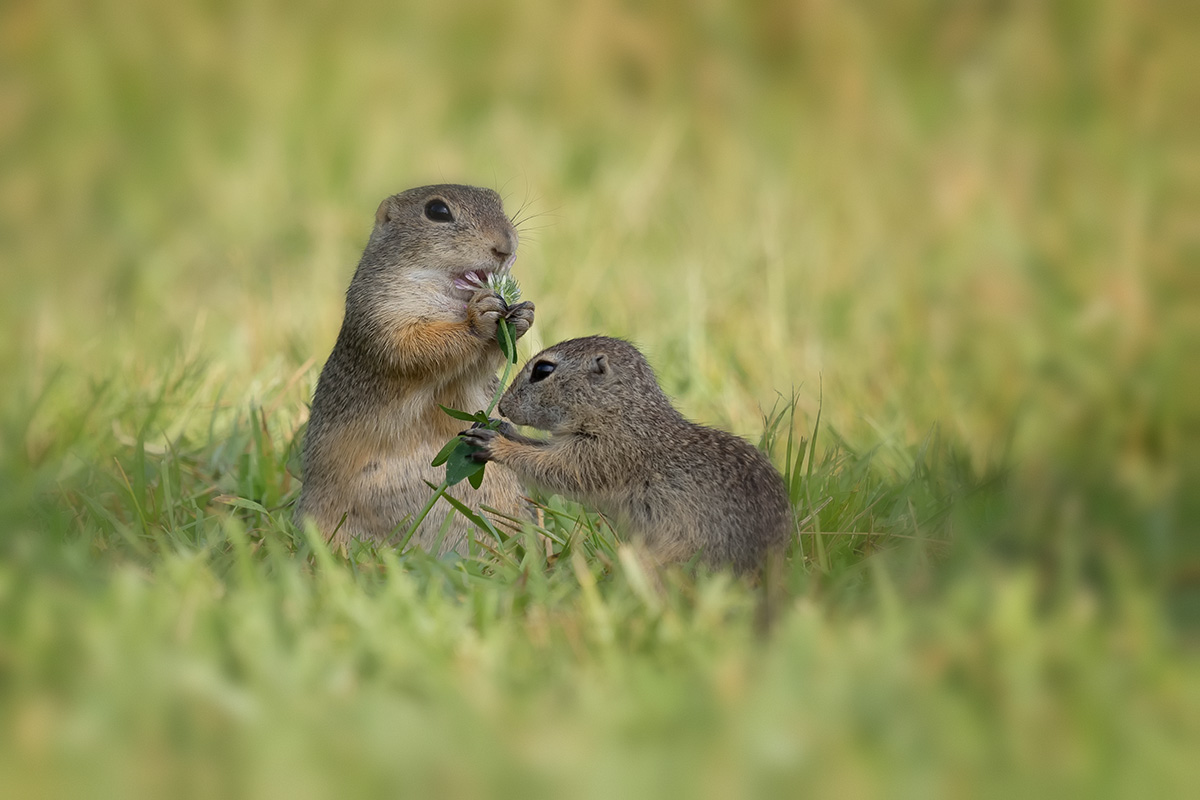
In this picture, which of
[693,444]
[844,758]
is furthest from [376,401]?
[844,758]

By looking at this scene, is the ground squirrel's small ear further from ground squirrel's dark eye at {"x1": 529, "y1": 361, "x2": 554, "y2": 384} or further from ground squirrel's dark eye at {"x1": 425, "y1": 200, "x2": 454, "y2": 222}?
ground squirrel's dark eye at {"x1": 529, "y1": 361, "x2": 554, "y2": 384}

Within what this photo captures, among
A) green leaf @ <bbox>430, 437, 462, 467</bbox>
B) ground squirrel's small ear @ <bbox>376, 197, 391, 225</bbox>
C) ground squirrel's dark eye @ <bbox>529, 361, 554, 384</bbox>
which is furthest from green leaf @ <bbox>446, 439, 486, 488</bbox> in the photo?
ground squirrel's small ear @ <bbox>376, 197, 391, 225</bbox>

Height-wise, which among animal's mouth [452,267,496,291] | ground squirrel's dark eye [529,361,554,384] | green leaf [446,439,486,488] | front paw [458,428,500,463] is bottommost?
green leaf [446,439,486,488]

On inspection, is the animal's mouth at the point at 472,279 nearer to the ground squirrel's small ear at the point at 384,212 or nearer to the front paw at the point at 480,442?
the ground squirrel's small ear at the point at 384,212

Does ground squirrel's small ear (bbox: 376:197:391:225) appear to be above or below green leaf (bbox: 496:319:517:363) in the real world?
above

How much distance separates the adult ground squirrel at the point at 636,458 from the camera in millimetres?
3588

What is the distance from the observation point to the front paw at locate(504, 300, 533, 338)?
411 cm

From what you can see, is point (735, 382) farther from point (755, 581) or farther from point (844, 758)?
point (844, 758)

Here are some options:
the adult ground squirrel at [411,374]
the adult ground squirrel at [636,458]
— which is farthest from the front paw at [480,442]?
the adult ground squirrel at [411,374]

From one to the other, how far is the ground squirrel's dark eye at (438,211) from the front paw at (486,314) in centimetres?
38

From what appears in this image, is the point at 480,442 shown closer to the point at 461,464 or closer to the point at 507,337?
the point at 461,464

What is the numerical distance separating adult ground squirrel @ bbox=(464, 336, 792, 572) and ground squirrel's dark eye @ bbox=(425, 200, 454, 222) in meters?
0.58

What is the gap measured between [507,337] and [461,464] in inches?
16.6

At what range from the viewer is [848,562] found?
372 cm
